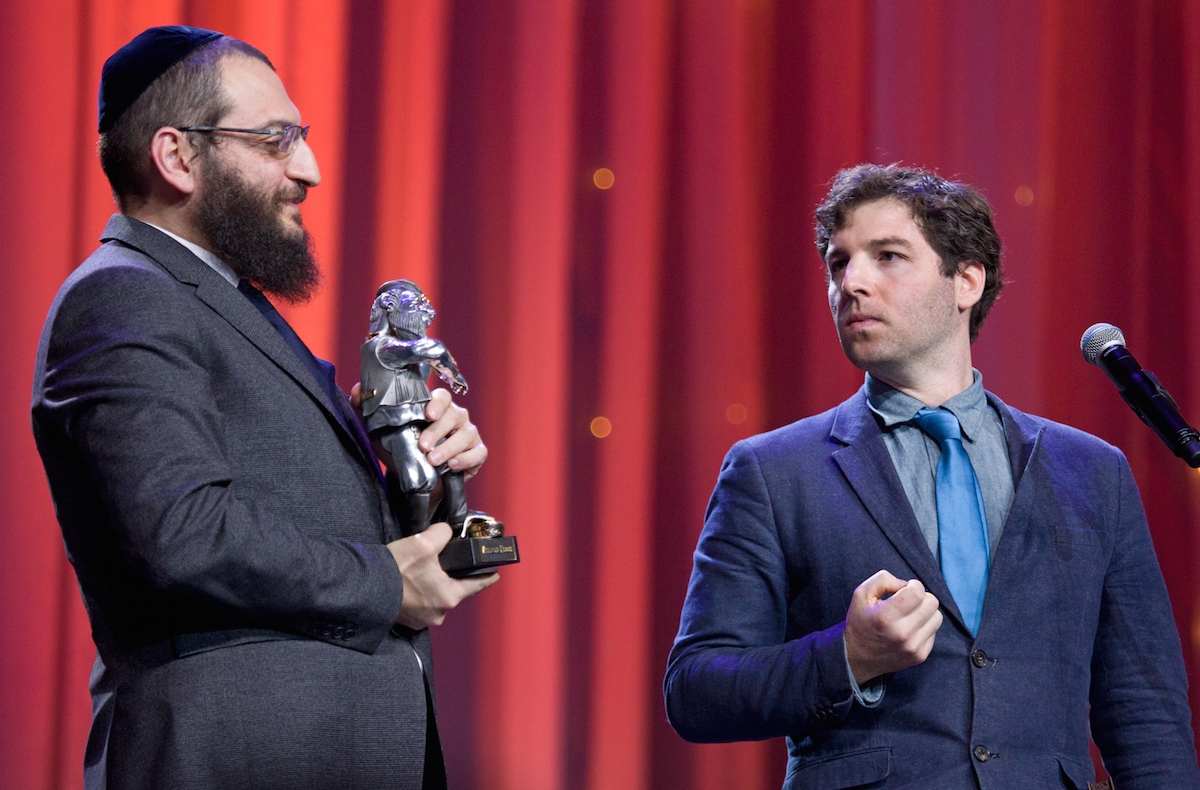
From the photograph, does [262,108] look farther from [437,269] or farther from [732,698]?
[437,269]

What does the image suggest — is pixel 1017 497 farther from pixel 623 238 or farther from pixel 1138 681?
pixel 623 238

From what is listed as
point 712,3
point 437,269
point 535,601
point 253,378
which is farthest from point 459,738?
point 712,3

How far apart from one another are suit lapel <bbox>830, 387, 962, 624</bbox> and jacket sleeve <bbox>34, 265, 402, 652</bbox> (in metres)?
0.98

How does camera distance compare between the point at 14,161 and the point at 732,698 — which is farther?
the point at 14,161

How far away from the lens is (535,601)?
332cm

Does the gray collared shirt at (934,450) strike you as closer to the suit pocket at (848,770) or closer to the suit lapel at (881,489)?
the suit lapel at (881,489)

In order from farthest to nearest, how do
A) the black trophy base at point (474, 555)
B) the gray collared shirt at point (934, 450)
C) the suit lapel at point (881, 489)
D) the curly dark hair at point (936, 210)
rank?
the curly dark hair at point (936, 210) < the gray collared shirt at point (934, 450) < the suit lapel at point (881, 489) < the black trophy base at point (474, 555)

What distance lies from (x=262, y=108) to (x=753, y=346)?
6.96 ft

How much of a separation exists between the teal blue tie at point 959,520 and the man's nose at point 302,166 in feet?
4.11

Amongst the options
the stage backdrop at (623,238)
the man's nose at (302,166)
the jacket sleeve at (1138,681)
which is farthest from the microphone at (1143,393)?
the stage backdrop at (623,238)

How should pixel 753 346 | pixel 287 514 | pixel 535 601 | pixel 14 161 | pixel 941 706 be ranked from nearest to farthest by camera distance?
1. pixel 287 514
2. pixel 941 706
3. pixel 14 161
4. pixel 535 601
5. pixel 753 346

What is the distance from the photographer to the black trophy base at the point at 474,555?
5.34 ft

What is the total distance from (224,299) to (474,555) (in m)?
0.52

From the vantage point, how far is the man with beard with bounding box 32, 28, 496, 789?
4.79ft
